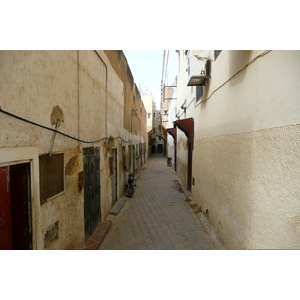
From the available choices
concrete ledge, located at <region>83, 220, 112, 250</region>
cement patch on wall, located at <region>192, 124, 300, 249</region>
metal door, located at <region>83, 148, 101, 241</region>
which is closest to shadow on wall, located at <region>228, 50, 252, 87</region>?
cement patch on wall, located at <region>192, 124, 300, 249</region>

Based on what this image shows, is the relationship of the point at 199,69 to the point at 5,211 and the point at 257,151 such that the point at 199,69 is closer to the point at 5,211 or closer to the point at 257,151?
the point at 257,151

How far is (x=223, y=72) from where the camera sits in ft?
13.3

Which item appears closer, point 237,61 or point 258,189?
point 258,189

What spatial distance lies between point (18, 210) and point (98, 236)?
2.47 m

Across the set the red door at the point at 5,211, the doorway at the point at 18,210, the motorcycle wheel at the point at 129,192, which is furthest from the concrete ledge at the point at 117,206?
the red door at the point at 5,211

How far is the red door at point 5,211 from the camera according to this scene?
221 centimetres

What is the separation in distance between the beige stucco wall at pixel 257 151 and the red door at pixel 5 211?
326 cm

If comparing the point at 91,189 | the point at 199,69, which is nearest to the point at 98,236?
the point at 91,189

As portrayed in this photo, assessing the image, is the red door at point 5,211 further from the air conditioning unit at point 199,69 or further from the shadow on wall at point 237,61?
the air conditioning unit at point 199,69

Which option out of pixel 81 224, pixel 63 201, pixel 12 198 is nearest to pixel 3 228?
pixel 12 198

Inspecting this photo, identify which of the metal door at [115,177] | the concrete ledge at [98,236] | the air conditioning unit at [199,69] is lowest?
the concrete ledge at [98,236]

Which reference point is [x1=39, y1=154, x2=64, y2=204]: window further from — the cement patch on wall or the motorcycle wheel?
the motorcycle wheel

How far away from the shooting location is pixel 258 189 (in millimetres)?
2650

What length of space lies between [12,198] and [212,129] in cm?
436
